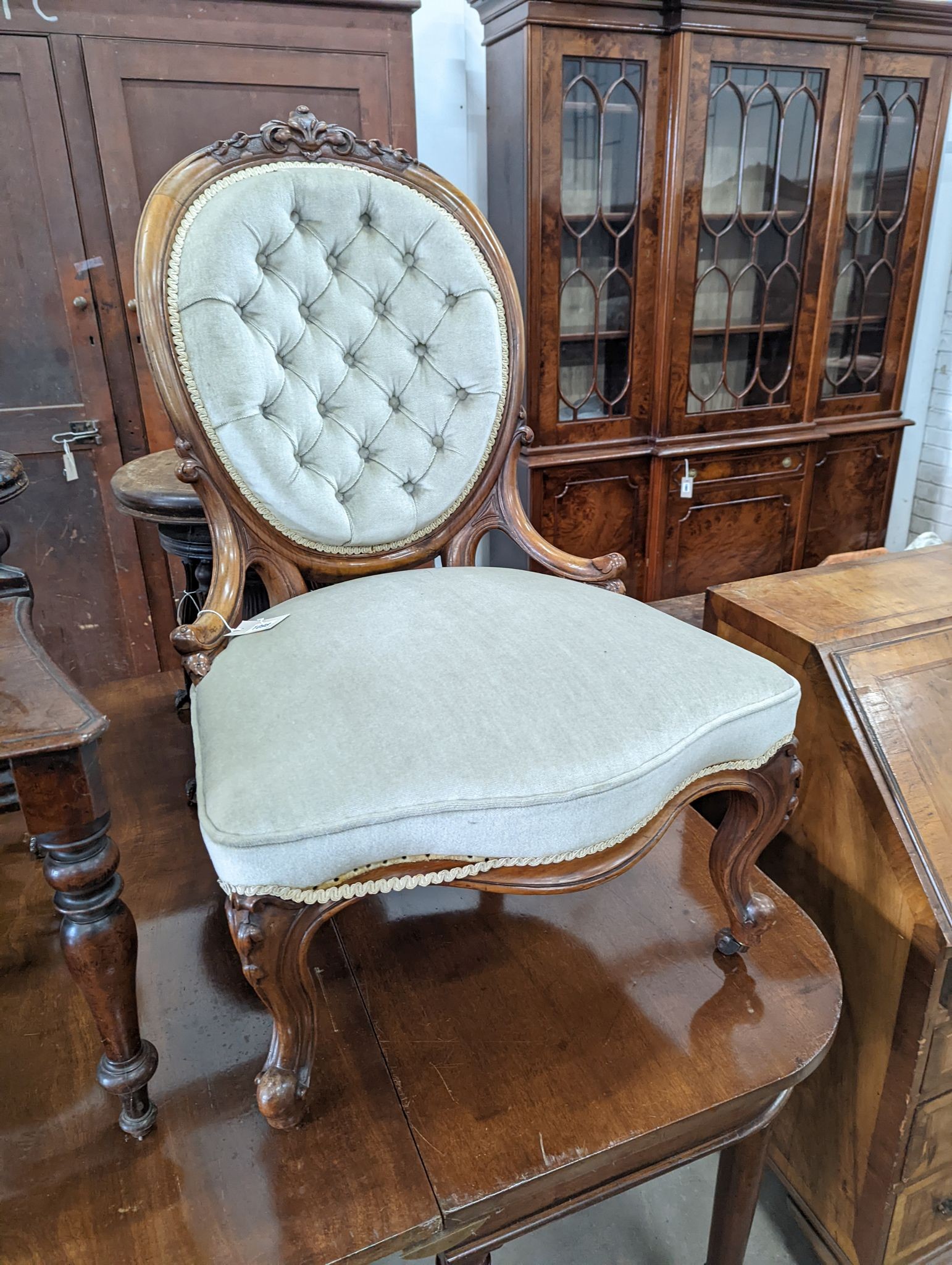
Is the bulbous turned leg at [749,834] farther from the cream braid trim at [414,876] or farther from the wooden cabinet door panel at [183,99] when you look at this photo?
the wooden cabinet door panel at [183,99]

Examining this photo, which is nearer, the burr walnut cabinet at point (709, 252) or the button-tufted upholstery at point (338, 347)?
the button-tufted upholstery at point (338, 347)

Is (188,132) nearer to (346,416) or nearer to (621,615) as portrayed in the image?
(346,416)

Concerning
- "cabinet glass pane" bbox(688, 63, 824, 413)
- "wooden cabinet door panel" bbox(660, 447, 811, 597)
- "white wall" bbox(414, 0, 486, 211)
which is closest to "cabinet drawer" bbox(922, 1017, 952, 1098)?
"wooden cabinet door panel" bbox(660, 447, 811, 597)

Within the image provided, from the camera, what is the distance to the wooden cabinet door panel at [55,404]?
182cm

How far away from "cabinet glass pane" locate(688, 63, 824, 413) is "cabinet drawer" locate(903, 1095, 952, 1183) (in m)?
1.86

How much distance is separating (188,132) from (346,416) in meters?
1.38

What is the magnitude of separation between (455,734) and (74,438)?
1773 mm

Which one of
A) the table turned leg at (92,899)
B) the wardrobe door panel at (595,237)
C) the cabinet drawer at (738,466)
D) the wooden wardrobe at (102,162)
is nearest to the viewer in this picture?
the table turned leg at (92,899)

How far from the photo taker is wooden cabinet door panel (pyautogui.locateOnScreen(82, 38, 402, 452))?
183cm

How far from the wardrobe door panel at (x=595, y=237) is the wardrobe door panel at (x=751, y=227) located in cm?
10

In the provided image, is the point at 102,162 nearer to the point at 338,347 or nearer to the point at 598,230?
the point at 598,230

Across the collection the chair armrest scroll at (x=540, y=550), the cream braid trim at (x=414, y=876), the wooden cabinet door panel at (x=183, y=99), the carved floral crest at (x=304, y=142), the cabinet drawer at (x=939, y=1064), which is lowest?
the cabinet drawer at (x=939, y=1064)

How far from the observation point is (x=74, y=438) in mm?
2041

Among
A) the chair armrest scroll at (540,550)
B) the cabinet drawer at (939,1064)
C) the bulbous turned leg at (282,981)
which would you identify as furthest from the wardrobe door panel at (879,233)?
the bulbous turned leg at (282,981)
